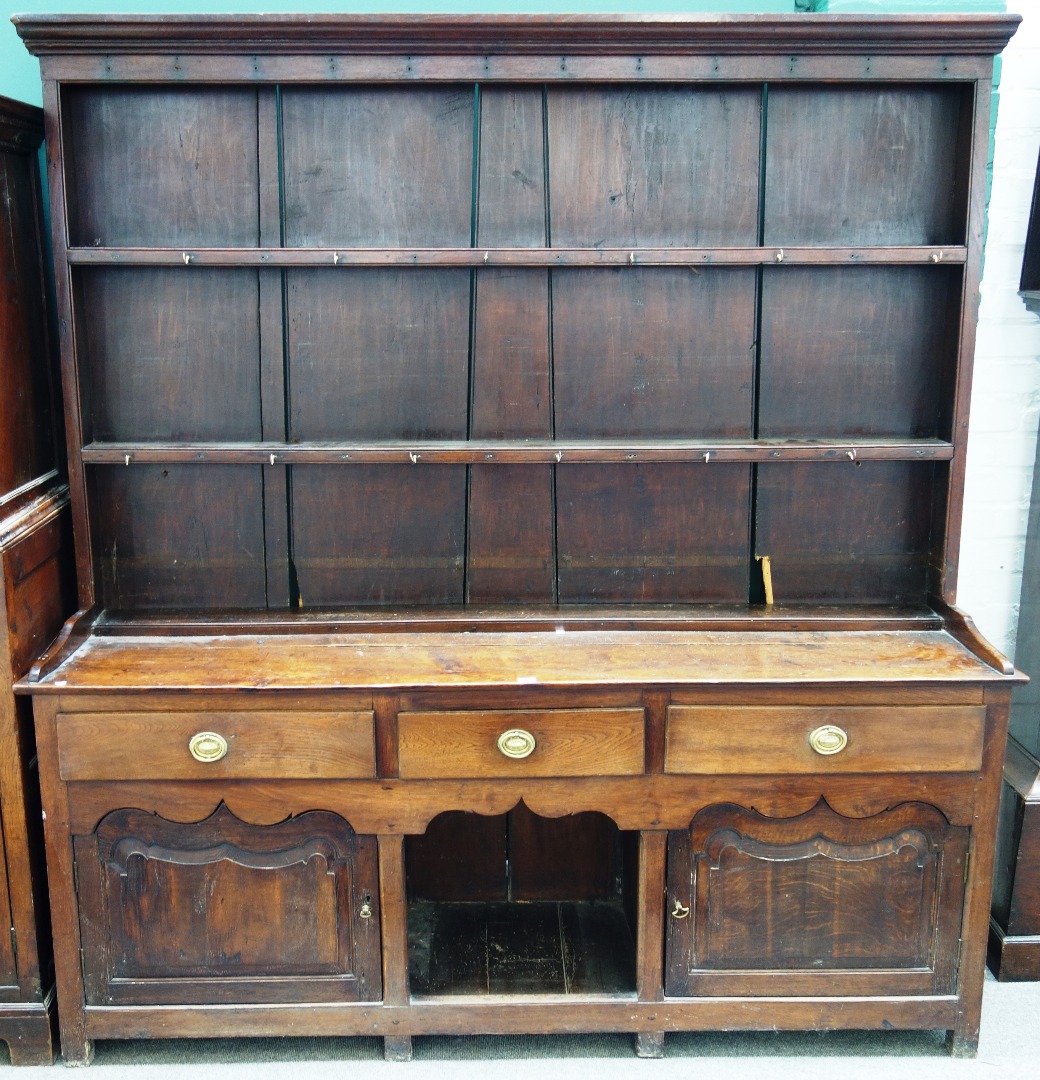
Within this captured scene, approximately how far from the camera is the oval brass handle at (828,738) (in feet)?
6.58

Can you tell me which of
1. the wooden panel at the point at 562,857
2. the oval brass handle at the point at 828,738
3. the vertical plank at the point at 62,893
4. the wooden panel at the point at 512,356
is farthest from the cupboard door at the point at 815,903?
the vertical plank at the point at 62,893

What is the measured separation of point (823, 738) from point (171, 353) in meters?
1.49

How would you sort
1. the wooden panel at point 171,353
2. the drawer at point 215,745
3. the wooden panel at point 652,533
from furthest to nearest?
the wooden panel at point 652,533
the wooden panel at point 171,353
the drawer at point 215,745

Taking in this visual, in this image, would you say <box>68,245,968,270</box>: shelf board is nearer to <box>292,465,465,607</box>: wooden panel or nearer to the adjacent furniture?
the adjacent furniture

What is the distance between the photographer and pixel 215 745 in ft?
6.49

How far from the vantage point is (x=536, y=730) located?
2002 millimetres

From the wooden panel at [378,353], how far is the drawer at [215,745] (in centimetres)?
63

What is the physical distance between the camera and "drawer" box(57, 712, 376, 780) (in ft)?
6.48

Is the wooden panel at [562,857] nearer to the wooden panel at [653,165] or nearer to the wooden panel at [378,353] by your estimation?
the wooden panel at [378,353]

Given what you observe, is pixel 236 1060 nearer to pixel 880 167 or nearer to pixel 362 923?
pixel 362 923

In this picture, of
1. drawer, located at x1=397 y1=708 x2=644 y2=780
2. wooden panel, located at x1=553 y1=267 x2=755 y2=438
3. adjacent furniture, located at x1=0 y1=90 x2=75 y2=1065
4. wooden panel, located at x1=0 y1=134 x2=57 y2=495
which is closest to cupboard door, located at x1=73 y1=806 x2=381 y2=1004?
adjacent furniture, located at x1=0 y1=90 x2=75 y2=1065

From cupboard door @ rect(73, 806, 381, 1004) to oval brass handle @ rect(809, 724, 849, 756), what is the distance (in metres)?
0.84

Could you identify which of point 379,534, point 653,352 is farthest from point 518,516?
point 653,352

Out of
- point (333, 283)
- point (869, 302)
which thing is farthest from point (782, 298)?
point (333, 283)
